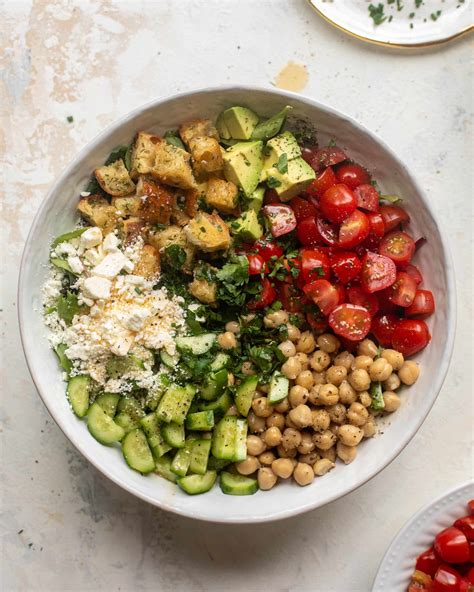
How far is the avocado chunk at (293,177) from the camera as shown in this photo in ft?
7.57

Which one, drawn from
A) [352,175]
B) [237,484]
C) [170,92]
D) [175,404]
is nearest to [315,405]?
[237,484]

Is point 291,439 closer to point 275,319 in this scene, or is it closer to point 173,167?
point 275,319

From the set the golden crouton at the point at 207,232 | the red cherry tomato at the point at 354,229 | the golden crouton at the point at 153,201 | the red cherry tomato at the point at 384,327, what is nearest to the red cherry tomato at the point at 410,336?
the red cherry tomato at the point at 384,327

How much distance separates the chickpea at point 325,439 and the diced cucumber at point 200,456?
0.39 meters

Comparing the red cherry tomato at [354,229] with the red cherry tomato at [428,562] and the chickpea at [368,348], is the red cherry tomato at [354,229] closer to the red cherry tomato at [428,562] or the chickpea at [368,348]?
the chickpea at [368,348]

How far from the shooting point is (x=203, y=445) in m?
2.38

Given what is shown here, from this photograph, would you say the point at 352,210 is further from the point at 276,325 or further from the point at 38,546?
the point at 38,546

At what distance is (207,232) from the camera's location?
2248 mm

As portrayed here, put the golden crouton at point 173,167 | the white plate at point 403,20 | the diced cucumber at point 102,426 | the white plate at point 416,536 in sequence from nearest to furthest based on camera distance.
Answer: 1. the golden crouton at point 173,167
2. the diced cucumber at point 102,426
3. the white plate at point 416,536
4. the white plate at point 403,20

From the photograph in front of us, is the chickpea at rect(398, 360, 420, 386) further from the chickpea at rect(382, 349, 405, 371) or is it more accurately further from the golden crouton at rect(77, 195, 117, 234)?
the golden crouton at rect(77, 195, 117, 234)

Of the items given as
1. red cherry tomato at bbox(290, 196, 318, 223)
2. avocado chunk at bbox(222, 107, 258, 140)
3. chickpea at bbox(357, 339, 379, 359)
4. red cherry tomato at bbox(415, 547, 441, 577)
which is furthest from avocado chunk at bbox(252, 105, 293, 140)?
red cherry tomato at bbox(415, 547, 441, 577)

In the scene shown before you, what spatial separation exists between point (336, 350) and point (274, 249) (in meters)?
0.44

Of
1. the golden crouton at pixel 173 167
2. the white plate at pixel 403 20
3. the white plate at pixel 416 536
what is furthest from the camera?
the white plate at pixel 403 20

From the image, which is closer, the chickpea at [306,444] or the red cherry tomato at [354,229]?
the red cherry tomato at [354,229]
